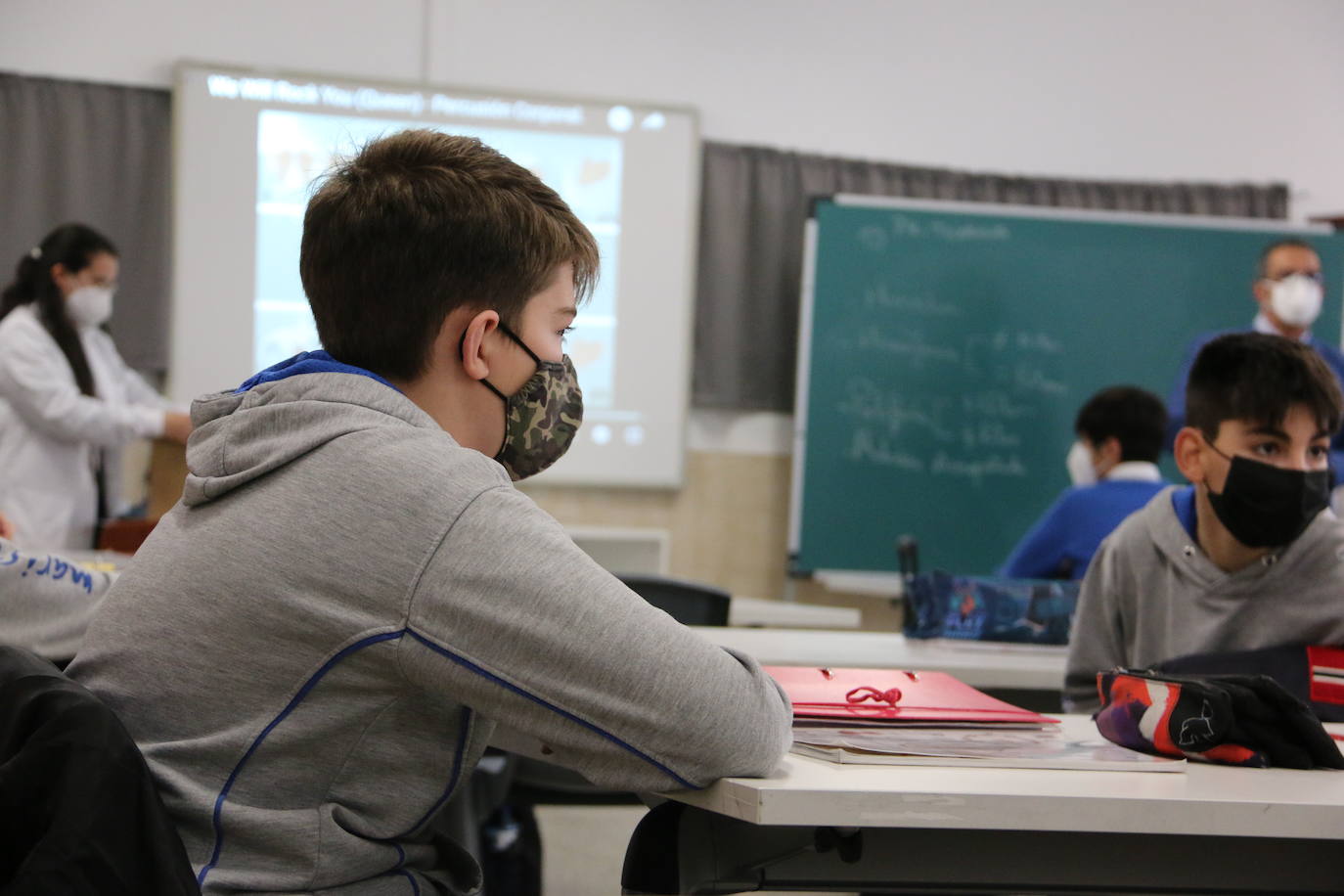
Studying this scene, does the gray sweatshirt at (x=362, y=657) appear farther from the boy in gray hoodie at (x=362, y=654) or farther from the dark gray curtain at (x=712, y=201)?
the dark gray curtain at (x=712, y=201)

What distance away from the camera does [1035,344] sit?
539 centimetres

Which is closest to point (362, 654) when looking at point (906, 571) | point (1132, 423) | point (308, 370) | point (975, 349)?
point (308, 370)

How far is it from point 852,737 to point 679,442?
4.10m

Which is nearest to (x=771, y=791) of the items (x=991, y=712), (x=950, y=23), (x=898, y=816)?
(x=898, y=816)

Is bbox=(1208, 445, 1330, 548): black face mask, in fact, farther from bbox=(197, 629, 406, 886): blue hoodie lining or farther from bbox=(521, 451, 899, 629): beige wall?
bbox=(521, 451, 899, 629): beige wall

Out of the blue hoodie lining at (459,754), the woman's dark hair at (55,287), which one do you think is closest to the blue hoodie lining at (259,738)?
the blue hoodie lining at (459,754)

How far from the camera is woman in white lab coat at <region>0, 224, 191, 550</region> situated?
149 inches

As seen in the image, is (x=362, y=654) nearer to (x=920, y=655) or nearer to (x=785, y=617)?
(x=920, y=655)

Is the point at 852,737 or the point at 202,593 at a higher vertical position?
the point at 202,593

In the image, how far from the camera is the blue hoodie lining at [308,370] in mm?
1060

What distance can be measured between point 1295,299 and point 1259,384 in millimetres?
3058

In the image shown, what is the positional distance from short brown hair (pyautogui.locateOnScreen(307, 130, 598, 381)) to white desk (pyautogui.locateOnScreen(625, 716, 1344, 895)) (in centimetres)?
46

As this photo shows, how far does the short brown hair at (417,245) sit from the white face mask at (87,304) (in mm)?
3135

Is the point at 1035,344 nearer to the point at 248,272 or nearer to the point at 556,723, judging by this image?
the point at 248,272
